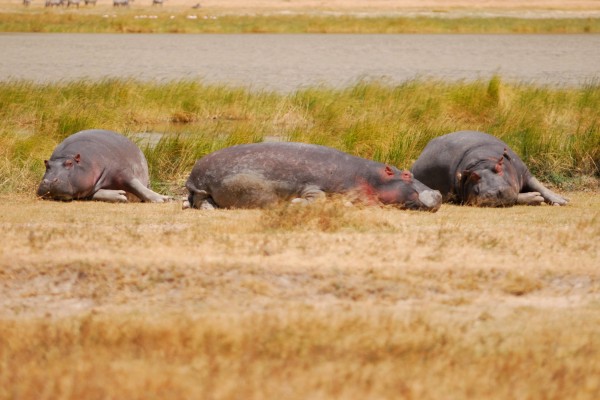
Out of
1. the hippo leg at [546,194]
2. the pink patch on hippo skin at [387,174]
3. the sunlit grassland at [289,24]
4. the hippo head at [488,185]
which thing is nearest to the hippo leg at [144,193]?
the pink patch on hippo skin at [387,174]

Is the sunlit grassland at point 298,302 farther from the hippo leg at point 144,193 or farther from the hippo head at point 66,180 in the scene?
the hippo leg at point 144,193

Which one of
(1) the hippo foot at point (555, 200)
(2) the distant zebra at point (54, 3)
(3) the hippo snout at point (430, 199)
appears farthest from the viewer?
(2) the distant zebra at point (54, 3)

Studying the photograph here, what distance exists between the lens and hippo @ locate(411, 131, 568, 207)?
35.8 feet

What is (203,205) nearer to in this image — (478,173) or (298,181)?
(298,181)

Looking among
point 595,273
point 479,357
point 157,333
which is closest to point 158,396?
point 157,333

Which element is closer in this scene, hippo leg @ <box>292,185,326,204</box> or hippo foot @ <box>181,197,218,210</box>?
hippo leg @ <box>292,185,326,204</box>

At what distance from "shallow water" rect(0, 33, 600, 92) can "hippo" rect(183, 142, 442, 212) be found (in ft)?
32.4

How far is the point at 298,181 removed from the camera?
1033 centimetres

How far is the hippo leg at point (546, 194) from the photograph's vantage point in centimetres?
1107

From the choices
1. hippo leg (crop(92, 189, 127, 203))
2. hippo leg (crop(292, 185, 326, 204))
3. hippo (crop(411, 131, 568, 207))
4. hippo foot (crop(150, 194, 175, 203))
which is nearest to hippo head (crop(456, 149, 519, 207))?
hippo (crop(411, 131, 568, 207))

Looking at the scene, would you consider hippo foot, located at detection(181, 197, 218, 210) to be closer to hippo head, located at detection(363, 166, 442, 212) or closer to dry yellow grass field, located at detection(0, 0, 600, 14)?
hippo head, located at detection(363, 166, 442, 212)

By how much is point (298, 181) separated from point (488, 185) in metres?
1.96

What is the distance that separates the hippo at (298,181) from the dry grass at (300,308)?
118cm

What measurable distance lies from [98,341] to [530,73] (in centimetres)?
2366
